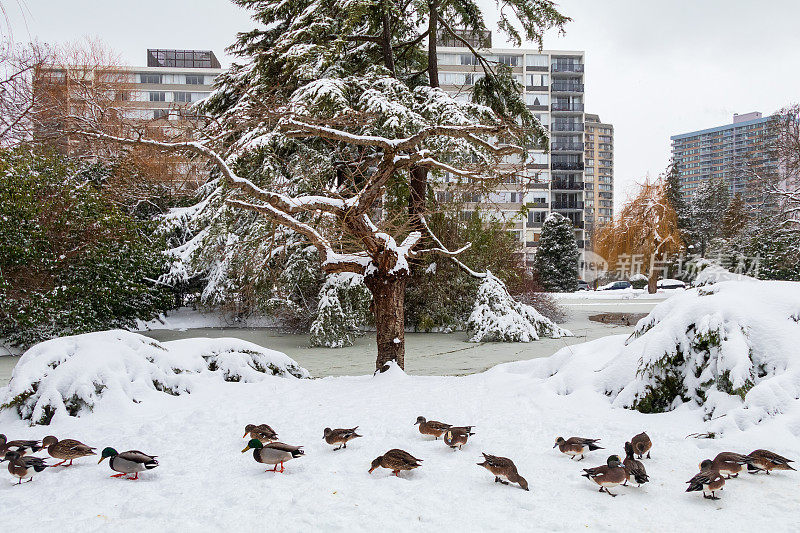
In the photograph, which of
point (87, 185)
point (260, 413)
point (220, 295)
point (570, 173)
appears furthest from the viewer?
point (570, 173)

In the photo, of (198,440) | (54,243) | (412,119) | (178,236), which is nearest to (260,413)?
(198,440)

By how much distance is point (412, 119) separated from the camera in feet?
38.2

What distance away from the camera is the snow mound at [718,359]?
4863 millimetres

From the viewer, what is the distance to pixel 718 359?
5.35 metres

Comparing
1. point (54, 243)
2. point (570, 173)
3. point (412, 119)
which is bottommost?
point (54, 243)

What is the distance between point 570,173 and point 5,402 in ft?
203

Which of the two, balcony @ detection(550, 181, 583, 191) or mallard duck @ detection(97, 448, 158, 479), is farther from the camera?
balcony @ detection(550, 181, 583, 191)

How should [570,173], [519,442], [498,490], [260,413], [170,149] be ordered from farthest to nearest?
[570,173] → [170,149] → [260,413] → [519,442] → [498,490]

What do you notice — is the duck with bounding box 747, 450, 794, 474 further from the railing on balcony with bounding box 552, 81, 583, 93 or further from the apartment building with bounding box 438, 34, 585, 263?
the railing on balcony with bounding box 552, 81, 583, 93

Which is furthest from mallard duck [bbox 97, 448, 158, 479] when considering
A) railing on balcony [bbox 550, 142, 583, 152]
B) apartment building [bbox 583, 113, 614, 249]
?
apartment building [bbox 583, 113, 614, 249]

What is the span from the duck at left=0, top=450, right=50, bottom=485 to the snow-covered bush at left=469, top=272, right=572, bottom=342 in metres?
13.4

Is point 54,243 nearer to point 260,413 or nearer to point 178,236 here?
point 178,236

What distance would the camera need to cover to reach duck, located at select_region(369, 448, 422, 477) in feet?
12.9

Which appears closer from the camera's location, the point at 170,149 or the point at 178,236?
the point at 170,149
